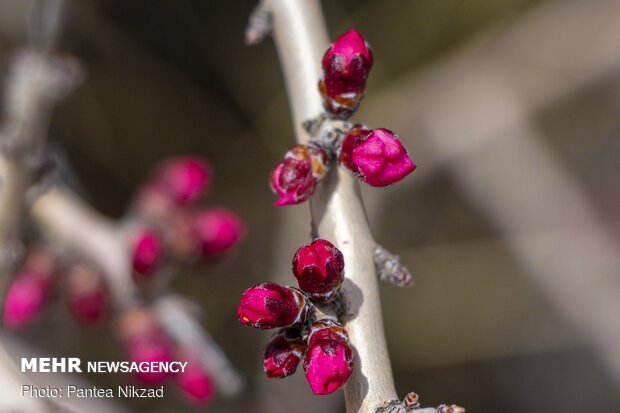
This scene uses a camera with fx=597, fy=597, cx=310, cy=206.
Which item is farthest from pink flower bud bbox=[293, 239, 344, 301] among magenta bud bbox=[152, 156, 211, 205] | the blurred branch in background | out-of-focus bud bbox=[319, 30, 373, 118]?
the blurred branch in background

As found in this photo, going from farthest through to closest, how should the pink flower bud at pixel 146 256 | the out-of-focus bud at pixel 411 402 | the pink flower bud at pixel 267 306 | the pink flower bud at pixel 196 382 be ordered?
the pink flower bud at pixel 196 382, the pink flower bud at pixel 146 256, the pink flower bud at pixel 267 306, the out-of-focus bud at pixel 411 402

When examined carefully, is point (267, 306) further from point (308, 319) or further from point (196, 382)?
point (196, 382)

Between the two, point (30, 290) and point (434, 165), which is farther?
point (434, 165)

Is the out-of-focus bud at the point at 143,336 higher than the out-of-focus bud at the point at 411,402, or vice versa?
the out-of-focus bud at the point at 143,336

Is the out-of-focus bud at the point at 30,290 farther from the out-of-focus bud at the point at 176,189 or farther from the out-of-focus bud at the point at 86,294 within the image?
the out-of-focus bud at the point at 176,189

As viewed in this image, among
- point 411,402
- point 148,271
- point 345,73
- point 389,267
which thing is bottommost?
point 411,402

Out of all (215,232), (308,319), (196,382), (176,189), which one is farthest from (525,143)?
(308,319)

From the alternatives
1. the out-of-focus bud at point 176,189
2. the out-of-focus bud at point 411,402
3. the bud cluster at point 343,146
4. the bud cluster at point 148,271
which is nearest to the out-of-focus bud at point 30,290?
the bud cluster at point 148,271
